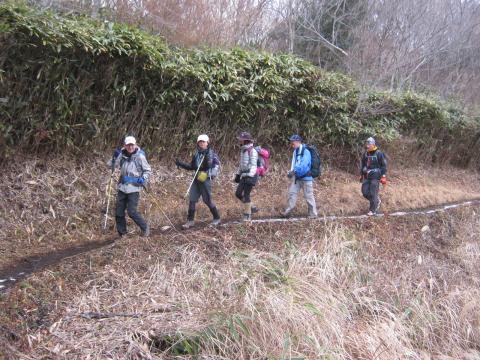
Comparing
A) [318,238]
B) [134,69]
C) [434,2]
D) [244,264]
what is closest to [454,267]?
[318,238]

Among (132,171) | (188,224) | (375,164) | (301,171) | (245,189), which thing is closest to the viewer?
(132,171)

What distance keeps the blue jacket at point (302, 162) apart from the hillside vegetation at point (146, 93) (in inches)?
80.3

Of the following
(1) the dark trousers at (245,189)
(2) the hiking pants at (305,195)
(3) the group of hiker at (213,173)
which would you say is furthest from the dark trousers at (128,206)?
(2) the hiking pants at (305,195)

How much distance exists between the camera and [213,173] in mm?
7707

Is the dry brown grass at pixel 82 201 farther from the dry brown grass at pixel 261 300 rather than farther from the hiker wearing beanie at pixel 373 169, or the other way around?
the dry brown grass at pixel 261 300

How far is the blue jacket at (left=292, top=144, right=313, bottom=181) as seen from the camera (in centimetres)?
870

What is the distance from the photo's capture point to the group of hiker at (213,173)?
22.8 ft

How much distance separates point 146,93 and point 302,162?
10.7ft

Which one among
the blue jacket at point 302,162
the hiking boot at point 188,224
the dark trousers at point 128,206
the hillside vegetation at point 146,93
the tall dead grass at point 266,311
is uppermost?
the hillside vegetation at point 146,93

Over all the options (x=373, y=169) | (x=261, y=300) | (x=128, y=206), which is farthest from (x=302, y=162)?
(x=261, y=300)

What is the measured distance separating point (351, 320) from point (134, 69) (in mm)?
5679

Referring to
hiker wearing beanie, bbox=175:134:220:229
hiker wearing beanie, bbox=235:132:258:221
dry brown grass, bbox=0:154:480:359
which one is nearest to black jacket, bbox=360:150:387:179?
dry brown grass, bbox=0:154:480:359

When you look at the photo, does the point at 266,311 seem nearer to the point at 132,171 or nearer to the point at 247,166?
the point at 132,171

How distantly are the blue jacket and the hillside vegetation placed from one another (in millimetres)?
2039
